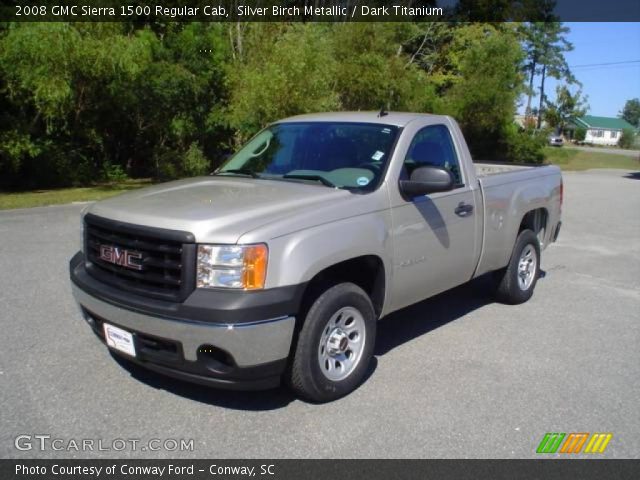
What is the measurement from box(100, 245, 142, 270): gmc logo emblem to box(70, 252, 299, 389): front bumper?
0.18 meters

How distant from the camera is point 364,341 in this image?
416 centimetres

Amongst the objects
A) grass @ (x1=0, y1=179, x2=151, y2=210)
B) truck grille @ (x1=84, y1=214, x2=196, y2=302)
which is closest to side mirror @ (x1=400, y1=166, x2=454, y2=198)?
truck grille @ (x1=84, y1=214, x2=196, y2=302)

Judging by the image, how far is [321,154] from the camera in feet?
15.7

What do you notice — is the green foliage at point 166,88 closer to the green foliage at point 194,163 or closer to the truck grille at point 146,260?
the green foliage at point 194,163

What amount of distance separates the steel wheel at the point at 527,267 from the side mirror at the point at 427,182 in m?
2.35

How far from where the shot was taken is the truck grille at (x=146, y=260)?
3.42 m

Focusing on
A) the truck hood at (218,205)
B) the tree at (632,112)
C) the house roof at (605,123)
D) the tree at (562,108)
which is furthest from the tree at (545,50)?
the tree at (632,112)

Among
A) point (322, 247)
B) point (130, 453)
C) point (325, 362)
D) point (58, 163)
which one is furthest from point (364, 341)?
point (58, 163)

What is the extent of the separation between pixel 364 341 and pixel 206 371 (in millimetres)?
1199

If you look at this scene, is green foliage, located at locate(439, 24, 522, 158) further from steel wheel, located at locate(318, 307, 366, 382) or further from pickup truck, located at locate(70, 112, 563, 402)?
steel wheel, located at locate(318, 307, 366, 382)

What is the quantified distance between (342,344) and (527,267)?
3.22 m

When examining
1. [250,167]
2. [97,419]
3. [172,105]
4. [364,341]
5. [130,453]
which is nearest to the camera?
[130,453]

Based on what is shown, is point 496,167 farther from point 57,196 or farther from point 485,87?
point 485,87

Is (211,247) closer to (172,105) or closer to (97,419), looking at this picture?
(97,419)
